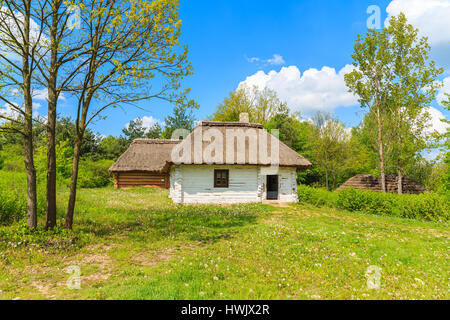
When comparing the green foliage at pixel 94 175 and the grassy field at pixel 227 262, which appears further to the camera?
the green foliage at pixel 94 175

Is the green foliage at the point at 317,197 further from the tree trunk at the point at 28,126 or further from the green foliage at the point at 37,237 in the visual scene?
the tree trunk at the point at 28,126

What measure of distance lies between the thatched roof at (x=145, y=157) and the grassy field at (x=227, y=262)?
16.8 meters

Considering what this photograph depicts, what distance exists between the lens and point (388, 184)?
24125 millimetres

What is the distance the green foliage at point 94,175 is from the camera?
2870cm

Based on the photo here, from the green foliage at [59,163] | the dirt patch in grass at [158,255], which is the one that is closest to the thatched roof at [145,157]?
the green foliage at [59,163]

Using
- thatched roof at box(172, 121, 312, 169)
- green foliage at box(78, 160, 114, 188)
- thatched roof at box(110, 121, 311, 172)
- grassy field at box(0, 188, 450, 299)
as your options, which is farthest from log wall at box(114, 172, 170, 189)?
grassy field at box(0, 188, 450, 299)

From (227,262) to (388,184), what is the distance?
24.5 m

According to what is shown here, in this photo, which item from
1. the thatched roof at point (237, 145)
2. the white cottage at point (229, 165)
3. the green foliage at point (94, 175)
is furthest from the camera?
the green foliage at point (94, 175)

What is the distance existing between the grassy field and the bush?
122 inches

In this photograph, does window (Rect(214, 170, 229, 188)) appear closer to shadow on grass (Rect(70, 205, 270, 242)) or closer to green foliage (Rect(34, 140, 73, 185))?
shadow on grass (Rect(70, 205, 270, 242))

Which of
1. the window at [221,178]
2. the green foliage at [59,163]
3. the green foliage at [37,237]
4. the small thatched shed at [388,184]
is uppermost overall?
the green foliage at [59,163]

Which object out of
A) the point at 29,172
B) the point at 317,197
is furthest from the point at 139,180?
the point at 29,172

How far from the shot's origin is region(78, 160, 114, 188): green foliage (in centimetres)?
2870

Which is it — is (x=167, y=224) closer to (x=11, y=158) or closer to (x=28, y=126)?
(x=28, y=126)
